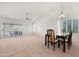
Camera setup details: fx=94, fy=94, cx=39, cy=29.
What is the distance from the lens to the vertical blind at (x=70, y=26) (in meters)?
2.07

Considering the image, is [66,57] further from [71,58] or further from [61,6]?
[61,6]

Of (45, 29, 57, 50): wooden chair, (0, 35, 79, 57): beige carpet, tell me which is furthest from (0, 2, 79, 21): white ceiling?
(0, 35, 79, 57): beige carpet

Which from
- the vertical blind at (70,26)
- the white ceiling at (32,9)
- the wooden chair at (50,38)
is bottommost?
the wooden chair at (50,38)

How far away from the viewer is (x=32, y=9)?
84.6 inches

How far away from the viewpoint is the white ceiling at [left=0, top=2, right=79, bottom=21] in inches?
82.4

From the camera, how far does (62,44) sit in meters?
2.13

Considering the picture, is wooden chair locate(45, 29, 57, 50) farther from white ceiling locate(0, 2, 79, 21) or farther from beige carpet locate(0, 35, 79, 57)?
white ceiling locate(0, 2, 79, 21)

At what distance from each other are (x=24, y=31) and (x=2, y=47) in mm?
619

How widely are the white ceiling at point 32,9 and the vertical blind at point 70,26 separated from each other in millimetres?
180

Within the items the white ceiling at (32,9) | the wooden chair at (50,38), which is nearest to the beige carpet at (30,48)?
the wooden chair at (50,38)

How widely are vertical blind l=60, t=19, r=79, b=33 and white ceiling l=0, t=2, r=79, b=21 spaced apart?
0.59ft

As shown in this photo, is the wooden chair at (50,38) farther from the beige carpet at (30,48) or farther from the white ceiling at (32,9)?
the white ceiling at (32,9)

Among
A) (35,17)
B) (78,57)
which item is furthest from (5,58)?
(78,57)

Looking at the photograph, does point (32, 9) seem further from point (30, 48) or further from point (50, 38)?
Answer: point (30, 48)
